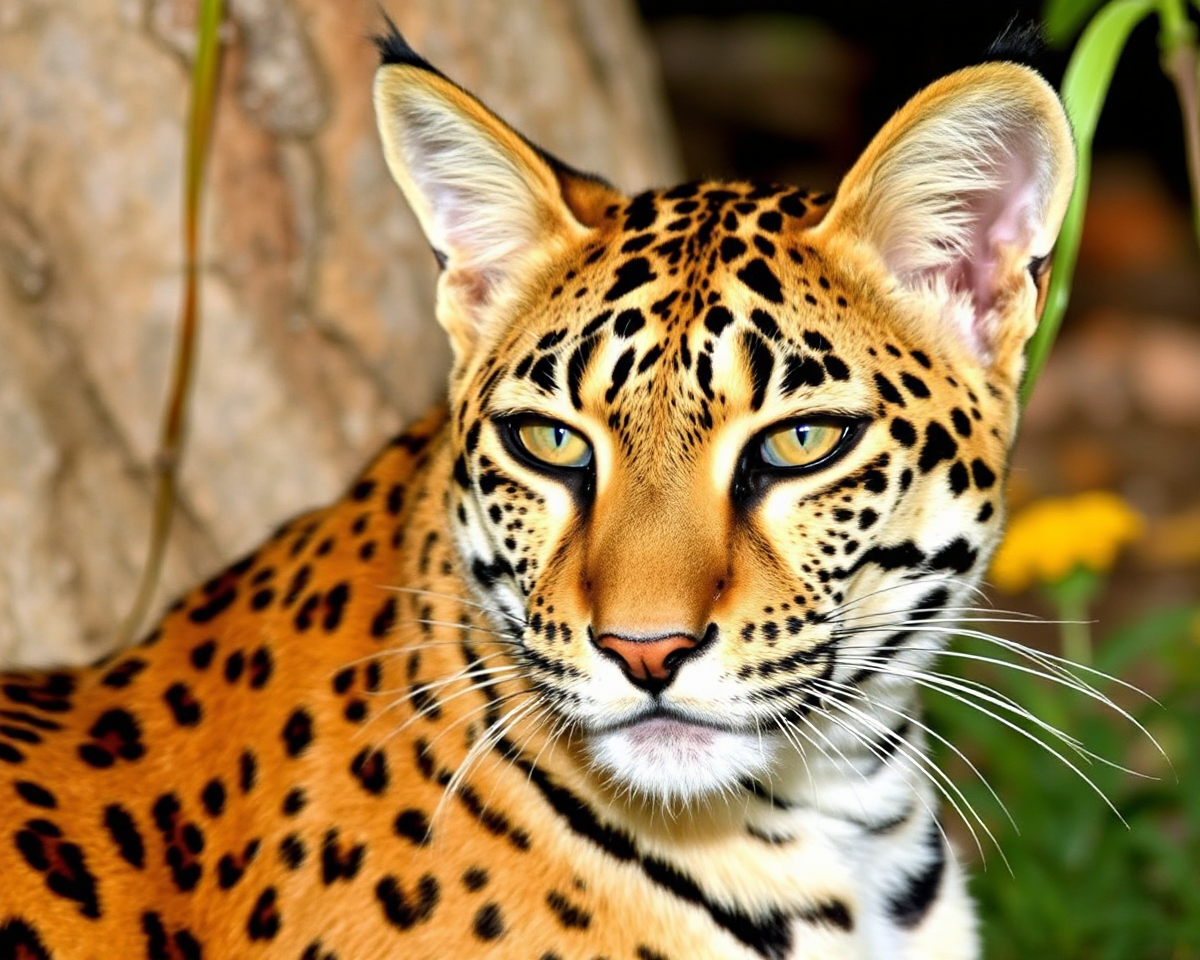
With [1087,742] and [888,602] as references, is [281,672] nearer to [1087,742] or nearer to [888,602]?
[888,602]

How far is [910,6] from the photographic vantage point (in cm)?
1102

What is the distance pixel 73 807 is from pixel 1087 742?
2.91 metres

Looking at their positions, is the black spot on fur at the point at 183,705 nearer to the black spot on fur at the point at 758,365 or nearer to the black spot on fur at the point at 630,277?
the black spot on fur at the point at 630,277

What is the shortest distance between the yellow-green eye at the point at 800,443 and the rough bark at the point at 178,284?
2.28 meters

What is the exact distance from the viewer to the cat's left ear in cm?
328

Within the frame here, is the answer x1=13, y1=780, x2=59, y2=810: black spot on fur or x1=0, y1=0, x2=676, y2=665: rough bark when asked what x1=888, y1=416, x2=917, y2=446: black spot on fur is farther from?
x1=0, y1=0, x2=676, y2=665: rough bark

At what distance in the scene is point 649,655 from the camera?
3.00 meters

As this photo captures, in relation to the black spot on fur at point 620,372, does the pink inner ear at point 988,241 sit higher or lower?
higher

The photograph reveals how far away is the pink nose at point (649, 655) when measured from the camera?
2986mm

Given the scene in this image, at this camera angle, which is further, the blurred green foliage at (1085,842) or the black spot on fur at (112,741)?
the blurred green foliage at (1085,842)

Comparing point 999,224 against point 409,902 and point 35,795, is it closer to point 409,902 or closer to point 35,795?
point 409,902

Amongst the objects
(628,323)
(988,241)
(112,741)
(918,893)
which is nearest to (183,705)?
(112,741)

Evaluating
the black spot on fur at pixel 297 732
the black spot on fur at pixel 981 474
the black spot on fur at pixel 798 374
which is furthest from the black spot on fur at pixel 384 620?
the black spot on fur at pixel 981 474

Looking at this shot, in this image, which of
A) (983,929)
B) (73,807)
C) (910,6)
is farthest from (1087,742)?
(910,6)
